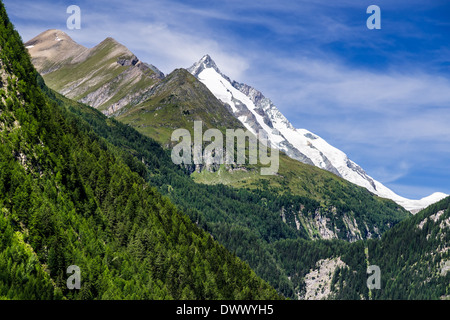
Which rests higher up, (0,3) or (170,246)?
(0,3)

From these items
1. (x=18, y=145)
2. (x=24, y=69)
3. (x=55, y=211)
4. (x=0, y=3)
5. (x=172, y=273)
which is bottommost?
(x=172, y=273)

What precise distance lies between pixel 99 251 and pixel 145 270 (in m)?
20.6

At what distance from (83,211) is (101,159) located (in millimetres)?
52807

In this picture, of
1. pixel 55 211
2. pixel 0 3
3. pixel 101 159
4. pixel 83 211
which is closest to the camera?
pixel 55 211

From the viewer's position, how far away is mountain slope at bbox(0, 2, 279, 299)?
83.3 metres

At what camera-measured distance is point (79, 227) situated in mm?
104188

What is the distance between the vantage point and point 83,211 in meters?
120

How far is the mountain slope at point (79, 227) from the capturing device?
83.3m
